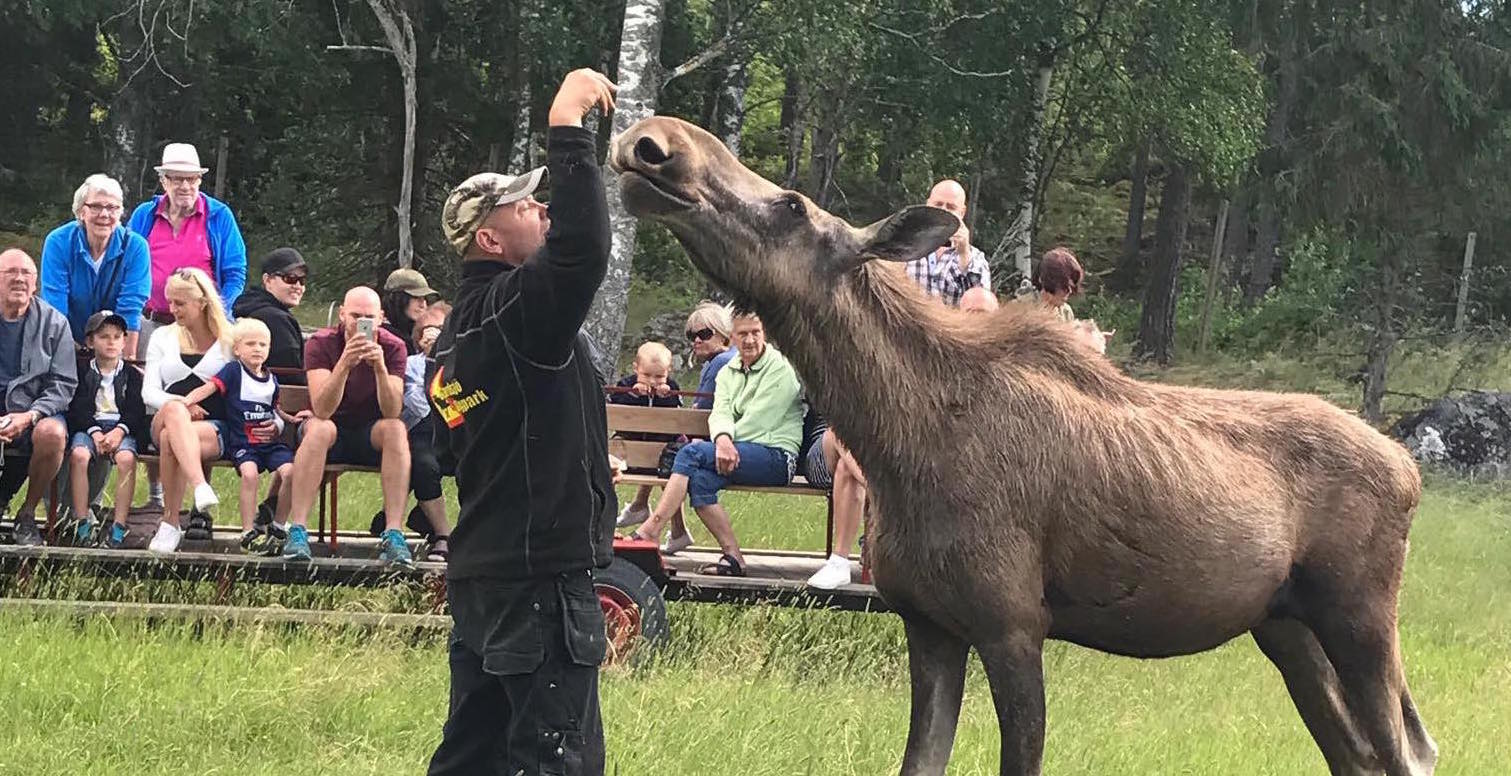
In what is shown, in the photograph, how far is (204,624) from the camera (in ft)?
24.2

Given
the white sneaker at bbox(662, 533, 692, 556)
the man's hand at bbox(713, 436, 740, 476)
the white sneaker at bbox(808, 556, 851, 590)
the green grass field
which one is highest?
the man's hand at bbox(713, 436, 740, 476)

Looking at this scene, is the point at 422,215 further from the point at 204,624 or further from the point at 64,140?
the point at 204,624

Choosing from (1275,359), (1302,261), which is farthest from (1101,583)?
(1302,261)

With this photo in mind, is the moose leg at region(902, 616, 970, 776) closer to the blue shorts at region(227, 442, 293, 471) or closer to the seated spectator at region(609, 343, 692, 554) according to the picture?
the seated spectator at region(609, 343, 692, 554)

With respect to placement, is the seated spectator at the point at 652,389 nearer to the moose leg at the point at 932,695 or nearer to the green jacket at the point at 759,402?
the green jacket at the point at 759,402

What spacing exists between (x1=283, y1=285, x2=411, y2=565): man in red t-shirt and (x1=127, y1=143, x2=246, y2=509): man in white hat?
1.35 m

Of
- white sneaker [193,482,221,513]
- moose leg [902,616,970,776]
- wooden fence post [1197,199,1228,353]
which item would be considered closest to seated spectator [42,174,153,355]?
white sneaker [193,482,221,513]

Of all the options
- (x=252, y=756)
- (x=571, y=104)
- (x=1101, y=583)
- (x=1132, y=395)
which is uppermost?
(x=571, y=104)

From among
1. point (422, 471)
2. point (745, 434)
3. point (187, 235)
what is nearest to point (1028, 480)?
point (745, 434)

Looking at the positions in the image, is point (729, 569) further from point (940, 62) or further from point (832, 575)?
point (940, 62)

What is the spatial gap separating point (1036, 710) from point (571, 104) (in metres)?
2.18

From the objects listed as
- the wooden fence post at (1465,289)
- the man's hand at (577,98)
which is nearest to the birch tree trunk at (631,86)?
the man's hand at (577,98)

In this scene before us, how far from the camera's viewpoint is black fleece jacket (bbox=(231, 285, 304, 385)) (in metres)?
9.03

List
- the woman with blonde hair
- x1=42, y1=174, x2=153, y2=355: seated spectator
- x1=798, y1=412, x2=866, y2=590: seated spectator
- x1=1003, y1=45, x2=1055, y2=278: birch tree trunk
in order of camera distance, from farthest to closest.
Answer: x1=1003, y1=45, x2=1055, y2=278: birch tree trunk, x1=42, y1=174, x2=153, y2=355: seated spectator, x1=798, y1=412, x2=866, y2=590: seated spectator, the woman with blonde hair
